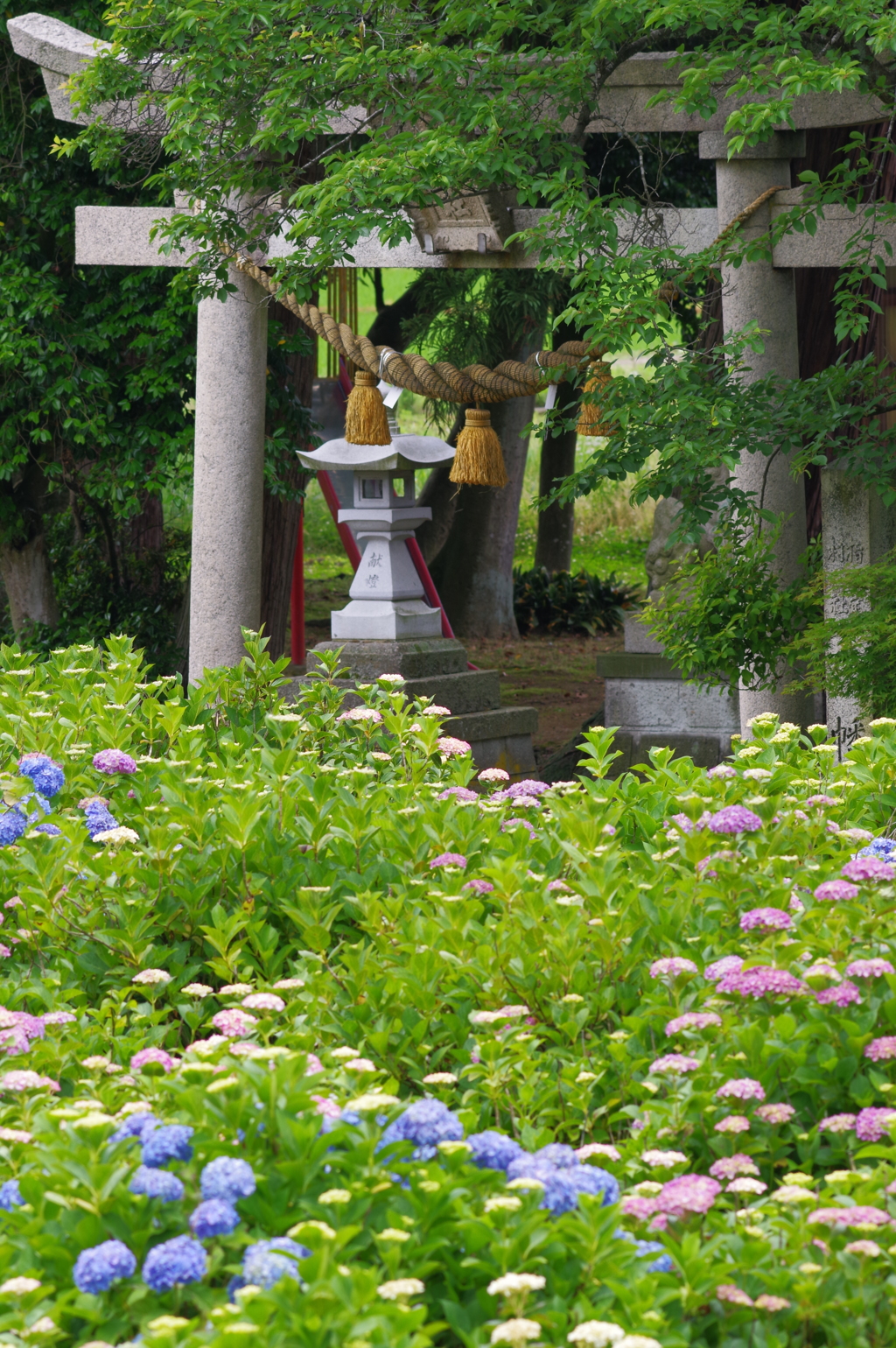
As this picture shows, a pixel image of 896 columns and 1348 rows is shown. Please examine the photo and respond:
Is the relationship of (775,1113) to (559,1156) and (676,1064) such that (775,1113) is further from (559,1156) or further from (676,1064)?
(559,1156)

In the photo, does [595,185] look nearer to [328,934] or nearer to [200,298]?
[200,298]

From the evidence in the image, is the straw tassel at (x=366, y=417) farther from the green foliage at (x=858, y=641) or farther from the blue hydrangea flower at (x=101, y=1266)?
the blue hydrangea flower at (x=101, y=1266)

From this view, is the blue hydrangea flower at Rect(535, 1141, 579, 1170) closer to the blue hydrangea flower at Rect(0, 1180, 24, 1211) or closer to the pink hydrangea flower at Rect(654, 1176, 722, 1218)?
the pink hydrangea flower at Rect(654, 1176, 722, 1218)

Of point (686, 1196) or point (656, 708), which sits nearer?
point (686, 1196)

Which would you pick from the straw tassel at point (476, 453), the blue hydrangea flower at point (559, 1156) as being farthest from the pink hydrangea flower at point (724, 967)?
the straw tassel at point (476, 453)

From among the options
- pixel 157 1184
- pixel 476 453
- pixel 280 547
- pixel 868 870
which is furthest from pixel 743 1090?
pixel 280 547

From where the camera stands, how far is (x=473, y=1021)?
226cm

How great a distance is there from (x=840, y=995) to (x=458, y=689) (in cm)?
635

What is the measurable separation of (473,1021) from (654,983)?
355 millimetres

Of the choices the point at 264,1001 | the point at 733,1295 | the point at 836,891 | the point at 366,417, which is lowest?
the point at 733,1295

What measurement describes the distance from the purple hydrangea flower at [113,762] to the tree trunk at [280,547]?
20.7 ft

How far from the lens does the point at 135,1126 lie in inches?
70.7

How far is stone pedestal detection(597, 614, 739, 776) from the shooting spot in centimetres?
882

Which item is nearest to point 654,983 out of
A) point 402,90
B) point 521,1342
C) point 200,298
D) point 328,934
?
point 328,934
